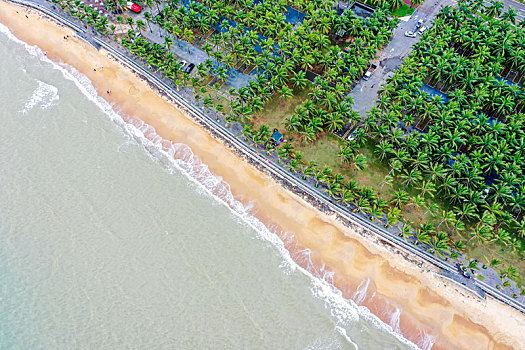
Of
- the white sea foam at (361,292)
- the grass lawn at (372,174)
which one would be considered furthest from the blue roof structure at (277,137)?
the white sea foam at (361,292)

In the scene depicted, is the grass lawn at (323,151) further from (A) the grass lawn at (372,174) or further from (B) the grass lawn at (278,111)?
(B) the grass lawn at (278,111)

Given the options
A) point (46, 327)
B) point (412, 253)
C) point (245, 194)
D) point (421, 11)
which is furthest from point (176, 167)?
point (421, 11)

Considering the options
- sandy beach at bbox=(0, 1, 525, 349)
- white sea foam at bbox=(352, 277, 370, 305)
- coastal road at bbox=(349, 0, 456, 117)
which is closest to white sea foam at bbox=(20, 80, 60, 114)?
sandy beach at bbox=(0, 1, 525, 349)

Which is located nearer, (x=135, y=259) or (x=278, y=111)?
(x=135, y=259)

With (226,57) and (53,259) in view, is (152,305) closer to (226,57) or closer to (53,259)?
(53,259)

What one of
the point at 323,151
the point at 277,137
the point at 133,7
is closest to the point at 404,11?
the point at 323,151

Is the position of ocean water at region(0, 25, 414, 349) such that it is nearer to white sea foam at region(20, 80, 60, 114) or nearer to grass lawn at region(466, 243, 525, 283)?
white sea foam at region(20, 80, 60, 114)

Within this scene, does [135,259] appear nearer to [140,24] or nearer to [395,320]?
[395,320]
